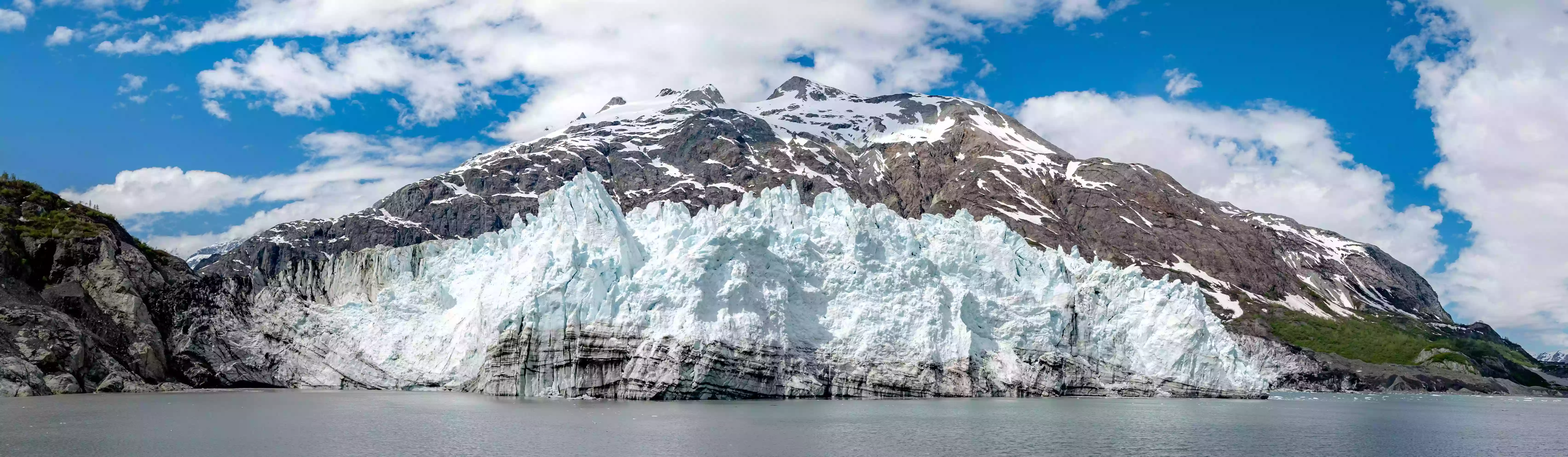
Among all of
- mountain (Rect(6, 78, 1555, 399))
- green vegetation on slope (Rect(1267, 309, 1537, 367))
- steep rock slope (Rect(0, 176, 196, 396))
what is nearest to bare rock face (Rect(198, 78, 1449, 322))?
green vegetation on slope (Rect(1267, 309, 1537, 367))

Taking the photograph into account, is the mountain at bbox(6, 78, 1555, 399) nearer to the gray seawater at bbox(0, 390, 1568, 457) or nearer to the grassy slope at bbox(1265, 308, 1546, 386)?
the gray seawater at bbox(0, 390, 1568, 457)

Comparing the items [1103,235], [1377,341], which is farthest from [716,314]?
[1103,235]

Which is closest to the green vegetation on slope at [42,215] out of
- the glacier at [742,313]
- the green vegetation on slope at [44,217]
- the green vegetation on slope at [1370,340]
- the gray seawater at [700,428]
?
the green vegetation on slope at [44,217]

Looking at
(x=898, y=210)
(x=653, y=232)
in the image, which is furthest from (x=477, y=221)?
(x=653, y=232)

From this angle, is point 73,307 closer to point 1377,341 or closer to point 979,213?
point 979,213

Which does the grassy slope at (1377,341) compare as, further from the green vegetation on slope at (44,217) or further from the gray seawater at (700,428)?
the green vegetation on slope at (44,217)

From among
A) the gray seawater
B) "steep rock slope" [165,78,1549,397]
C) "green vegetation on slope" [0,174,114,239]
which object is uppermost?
"steep rock slope" [165,78,1549,397]
